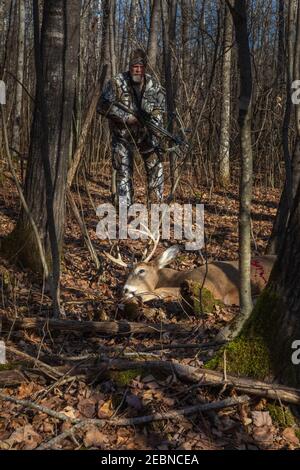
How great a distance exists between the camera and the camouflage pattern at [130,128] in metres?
9.52

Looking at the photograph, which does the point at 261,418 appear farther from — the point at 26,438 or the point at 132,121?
the point at 132,121

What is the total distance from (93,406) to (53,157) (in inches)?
148

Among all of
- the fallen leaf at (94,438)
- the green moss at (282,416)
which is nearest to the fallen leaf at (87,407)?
the fallen leaf at (94,438)

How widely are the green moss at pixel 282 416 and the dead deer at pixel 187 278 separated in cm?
247

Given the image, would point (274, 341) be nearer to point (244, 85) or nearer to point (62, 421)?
point (62, 421)

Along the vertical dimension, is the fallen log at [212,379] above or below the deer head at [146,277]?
below

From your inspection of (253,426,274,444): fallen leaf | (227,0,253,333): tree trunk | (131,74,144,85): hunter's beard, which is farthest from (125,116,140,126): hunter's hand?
(253,426,274,444): fallen leaf

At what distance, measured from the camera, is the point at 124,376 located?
3.86 metres

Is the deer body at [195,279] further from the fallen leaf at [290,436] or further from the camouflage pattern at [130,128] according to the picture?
the fallen leaf at [290,436]

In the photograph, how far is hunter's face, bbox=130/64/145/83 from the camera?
9502mm

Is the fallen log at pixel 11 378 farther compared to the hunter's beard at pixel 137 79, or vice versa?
the hunter's beard at pixel 137 79

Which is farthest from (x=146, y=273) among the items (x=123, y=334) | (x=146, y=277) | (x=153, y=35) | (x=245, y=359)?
(x=153, y=35)

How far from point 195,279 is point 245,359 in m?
2.83
